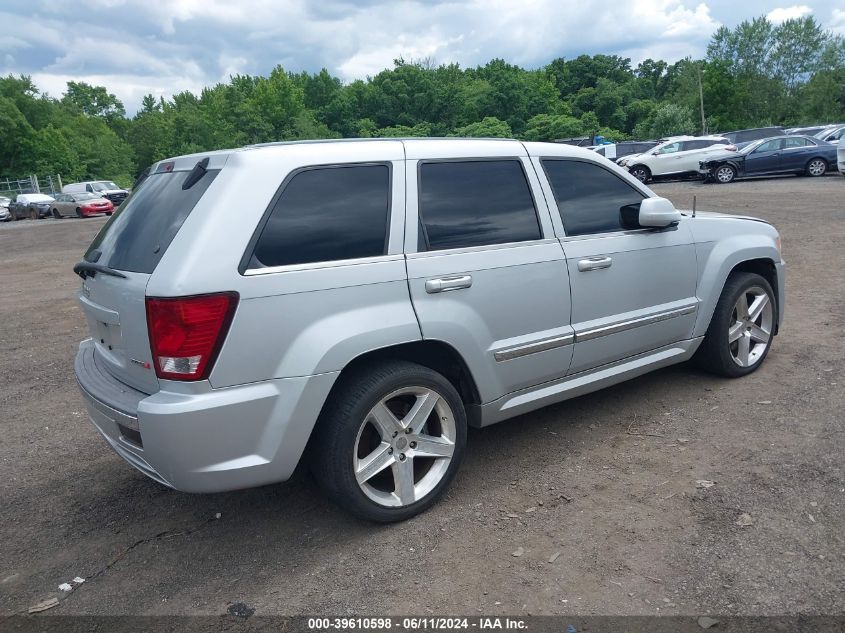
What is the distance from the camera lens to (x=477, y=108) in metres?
76.6

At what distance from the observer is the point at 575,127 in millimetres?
61000

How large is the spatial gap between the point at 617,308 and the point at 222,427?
2483 mm

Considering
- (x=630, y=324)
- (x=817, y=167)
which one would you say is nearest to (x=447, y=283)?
(x=630, y=324)

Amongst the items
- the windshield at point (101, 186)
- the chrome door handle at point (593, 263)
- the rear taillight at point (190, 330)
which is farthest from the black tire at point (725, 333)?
the windshield at point (101, 186)

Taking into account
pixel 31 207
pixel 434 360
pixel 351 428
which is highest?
pixel 31 207

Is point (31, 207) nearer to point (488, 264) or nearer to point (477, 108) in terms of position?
point (488, 264)

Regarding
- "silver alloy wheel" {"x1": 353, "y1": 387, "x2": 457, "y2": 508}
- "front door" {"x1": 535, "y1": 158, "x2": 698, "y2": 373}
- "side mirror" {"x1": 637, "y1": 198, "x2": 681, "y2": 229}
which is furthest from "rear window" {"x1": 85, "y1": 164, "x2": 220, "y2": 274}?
"side mirror" {"x1": 637, "y1": 198, "x2": 681, "y2": 229}

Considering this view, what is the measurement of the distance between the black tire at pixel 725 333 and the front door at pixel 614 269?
0.37 meters

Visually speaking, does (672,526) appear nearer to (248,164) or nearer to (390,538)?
(390,538)

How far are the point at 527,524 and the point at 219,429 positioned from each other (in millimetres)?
1554

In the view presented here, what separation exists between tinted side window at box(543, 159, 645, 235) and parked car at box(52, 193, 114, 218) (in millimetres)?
32179

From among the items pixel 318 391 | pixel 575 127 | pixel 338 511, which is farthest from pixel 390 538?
pixel 575 127

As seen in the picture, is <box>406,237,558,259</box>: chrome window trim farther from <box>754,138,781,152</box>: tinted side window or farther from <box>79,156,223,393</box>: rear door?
<box>754,138,781,152</box>: tinted side window

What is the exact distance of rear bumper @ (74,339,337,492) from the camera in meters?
2.76
